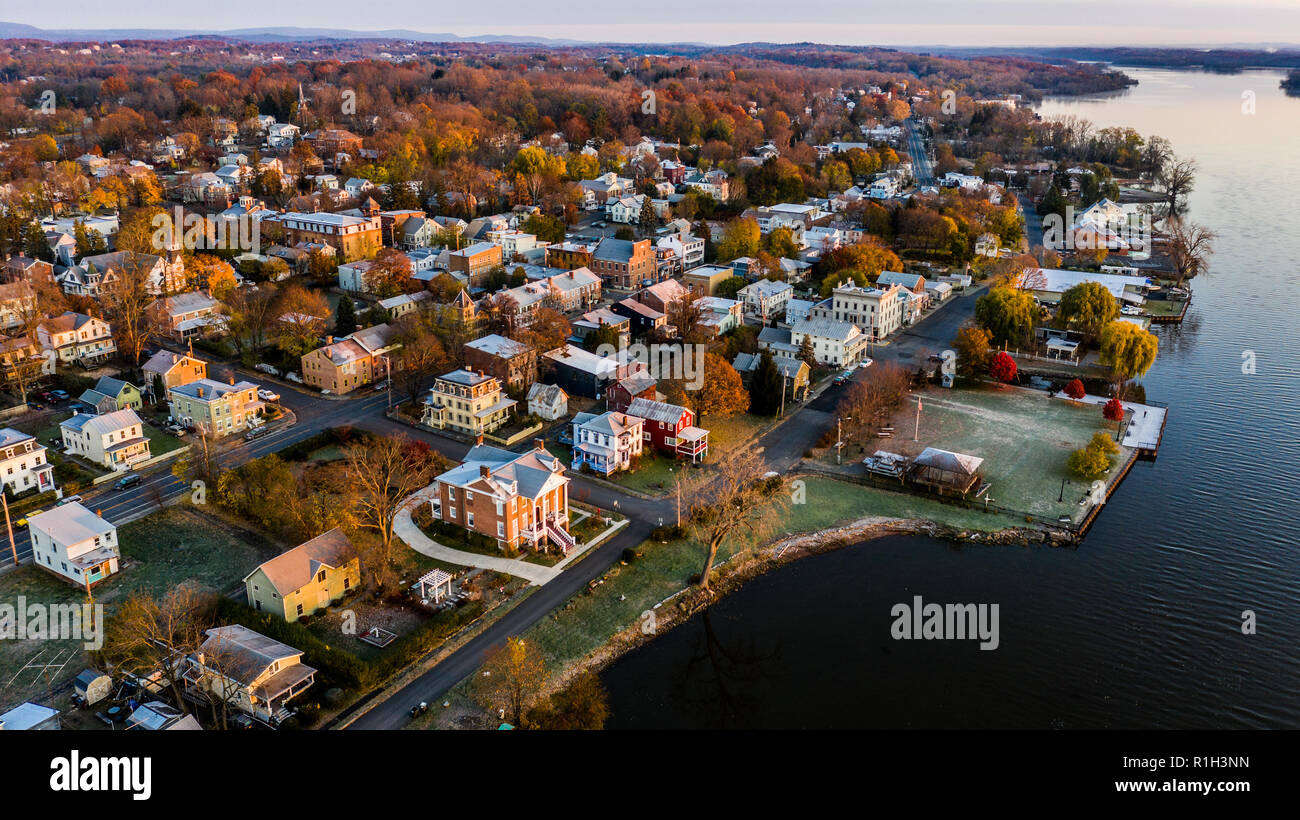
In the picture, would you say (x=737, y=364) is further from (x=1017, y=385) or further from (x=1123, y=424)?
(x=1123, y=424)

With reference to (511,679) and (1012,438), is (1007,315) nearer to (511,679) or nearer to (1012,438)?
(1012,438)

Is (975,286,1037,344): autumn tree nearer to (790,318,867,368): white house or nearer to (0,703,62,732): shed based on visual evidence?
(790,318,867,368): white house

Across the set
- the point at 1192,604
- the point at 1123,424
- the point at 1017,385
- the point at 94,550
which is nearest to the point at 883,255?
the point at 1017,385

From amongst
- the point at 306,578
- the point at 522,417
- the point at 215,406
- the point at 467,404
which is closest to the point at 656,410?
the point at 522,417

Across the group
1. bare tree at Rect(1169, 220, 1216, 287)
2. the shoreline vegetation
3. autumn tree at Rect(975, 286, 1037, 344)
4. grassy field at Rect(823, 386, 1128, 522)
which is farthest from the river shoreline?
bare tree at Rect(1169, 220, 1216, 287)

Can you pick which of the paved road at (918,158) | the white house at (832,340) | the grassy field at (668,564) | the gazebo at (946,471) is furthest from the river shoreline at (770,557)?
the paved road at (918,158)

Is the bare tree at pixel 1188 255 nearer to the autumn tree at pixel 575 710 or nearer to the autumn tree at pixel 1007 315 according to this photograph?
the autumn tree at pixel 1007 315

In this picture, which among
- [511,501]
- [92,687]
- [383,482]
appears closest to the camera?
[92,687]
